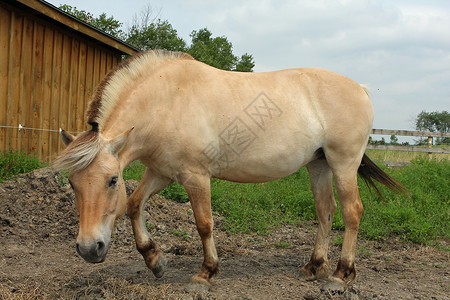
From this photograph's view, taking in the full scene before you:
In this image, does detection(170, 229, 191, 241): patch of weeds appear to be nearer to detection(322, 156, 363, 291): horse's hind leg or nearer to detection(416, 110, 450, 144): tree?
detection(322, 156, 363, 291): horse's hind leg

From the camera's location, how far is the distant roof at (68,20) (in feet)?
22.9

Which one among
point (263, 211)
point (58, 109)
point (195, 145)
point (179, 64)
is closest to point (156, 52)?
point (179, 64)

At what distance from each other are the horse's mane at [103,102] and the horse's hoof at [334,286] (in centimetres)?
250

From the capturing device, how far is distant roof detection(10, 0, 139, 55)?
6984mm

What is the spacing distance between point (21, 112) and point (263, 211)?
4.91 meters

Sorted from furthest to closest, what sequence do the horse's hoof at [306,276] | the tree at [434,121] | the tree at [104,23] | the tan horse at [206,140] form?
the tree at [434,121] < the tree at [104,23] < the horse's hoof at [306,276] < the tan horse at [206,140]

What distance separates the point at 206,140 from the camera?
11.5ft

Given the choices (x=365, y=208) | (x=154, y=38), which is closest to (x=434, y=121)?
(x=154, y=38)

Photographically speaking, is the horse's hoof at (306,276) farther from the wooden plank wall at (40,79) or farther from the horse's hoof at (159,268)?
the wooden plank wall at (40,79)

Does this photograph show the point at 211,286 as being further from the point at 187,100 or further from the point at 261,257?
the point at 187,100

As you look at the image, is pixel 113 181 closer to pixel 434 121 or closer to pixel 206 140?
pixel 206 140

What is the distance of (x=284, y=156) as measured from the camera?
3840mm

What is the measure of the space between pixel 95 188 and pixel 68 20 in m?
6.10

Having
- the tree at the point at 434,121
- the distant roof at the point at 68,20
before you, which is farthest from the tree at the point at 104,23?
the tree at the point at 434,121
